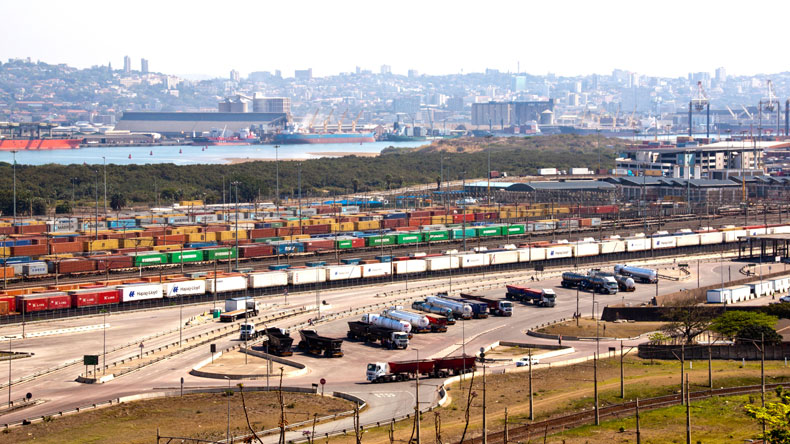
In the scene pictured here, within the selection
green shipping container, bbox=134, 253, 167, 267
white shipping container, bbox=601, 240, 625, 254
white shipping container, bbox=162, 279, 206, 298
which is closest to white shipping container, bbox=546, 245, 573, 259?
white shipping container, bbox=601, 240, 625, 254

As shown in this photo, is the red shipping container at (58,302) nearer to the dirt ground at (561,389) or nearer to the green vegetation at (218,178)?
the dirt ground at (561,389)

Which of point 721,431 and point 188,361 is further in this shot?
point 188,361

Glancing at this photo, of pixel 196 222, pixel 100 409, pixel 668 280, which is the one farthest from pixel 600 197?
pixel 100 409

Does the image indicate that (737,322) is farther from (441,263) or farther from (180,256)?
(180,256)

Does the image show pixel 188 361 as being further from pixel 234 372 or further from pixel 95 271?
pixel 95 271

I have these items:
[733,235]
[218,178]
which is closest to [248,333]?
[733,235]

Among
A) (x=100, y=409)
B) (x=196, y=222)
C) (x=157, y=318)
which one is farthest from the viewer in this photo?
(x=196, y=222)

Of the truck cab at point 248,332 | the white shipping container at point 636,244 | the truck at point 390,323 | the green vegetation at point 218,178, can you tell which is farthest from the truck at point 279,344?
the green vegetation at point 218,178
